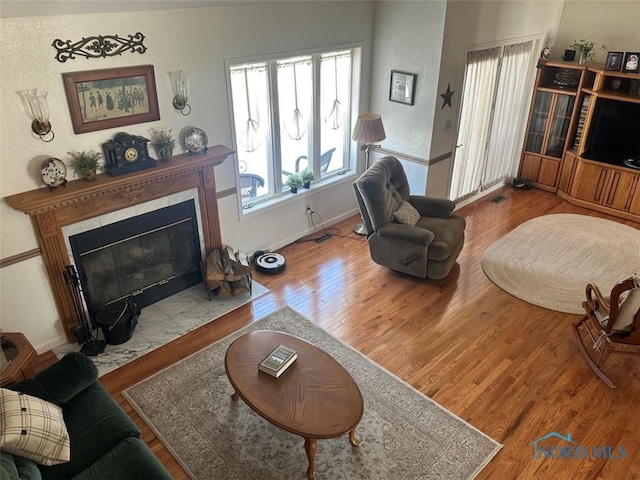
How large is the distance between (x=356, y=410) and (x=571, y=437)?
1.61m

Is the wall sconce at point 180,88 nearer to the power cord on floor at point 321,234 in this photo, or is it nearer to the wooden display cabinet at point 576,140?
the power cord on floor at point 321,234

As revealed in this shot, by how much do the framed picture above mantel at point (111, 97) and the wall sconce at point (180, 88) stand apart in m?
0.17

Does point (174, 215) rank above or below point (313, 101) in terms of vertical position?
below

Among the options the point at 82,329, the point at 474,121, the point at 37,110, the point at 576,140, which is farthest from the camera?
the point at 576,140

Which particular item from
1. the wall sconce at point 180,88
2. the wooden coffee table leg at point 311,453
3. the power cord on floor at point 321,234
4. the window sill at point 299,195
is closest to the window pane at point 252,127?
the window sill at point 299,195

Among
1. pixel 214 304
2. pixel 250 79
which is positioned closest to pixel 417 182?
pixel 250 79

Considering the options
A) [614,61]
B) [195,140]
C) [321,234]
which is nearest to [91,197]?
[195,140]

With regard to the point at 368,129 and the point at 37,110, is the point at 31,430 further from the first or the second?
the point at 368,129

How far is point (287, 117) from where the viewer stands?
17.3 feet

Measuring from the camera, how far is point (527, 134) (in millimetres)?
7133

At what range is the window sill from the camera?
A: 5.18 meters

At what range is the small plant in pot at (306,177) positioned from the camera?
562 cm

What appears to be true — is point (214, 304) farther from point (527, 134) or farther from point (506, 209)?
point (527, 134)

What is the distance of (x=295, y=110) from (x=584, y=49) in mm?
3990
